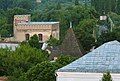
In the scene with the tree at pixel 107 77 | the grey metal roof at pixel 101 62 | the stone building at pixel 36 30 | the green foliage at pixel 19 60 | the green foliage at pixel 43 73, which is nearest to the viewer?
the tree at pixel 107 77

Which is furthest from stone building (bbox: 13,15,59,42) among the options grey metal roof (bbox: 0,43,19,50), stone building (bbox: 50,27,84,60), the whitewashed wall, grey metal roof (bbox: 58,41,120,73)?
the whitewashed wall

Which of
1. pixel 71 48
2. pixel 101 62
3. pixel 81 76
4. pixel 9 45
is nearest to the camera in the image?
pixel 81 76

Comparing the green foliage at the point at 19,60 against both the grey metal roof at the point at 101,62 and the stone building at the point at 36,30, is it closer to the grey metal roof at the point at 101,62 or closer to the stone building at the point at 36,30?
the grey metal roof at the point at 101,62

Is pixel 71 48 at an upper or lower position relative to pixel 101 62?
lower

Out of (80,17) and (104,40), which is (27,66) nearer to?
(104,40)

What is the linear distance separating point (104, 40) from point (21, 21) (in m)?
18.3

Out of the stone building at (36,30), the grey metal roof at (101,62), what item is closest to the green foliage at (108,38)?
the stone building at (36,30)

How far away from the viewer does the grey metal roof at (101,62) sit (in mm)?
27766

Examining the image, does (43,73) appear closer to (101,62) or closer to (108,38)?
(101,62)

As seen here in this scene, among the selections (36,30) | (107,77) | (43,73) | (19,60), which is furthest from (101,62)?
(36,30)

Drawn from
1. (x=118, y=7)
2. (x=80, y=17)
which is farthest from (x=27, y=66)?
(x=118, y=7)

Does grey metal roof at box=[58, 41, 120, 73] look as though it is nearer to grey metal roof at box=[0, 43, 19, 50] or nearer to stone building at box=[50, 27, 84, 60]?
stone building at box=[50, 27, 84, 60]

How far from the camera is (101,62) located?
92.3ft

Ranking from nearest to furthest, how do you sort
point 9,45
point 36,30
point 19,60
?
point 19,60
point 9,45
point 36,30
